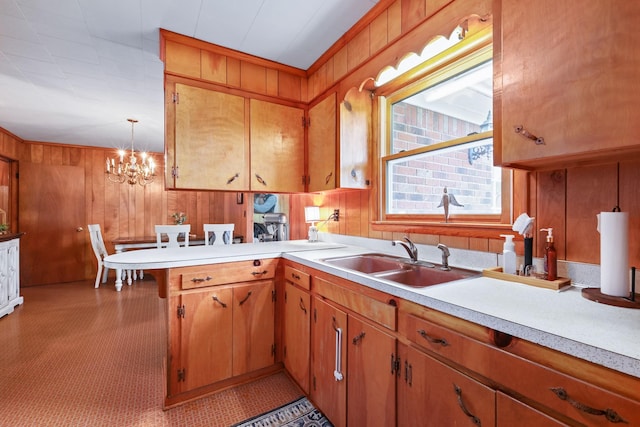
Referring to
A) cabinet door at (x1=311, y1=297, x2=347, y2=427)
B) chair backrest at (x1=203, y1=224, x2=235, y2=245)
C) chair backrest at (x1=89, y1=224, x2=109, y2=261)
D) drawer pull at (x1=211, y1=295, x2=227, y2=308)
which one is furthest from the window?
chair backrest at (x1=89, y1=224, x2=109, y2=261)

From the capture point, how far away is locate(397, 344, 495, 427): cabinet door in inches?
32.2

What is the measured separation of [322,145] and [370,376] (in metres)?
1.65

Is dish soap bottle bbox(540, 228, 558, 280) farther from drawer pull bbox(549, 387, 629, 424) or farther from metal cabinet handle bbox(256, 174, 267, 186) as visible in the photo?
metal cabinet handle bbox(256, 174, 267, 186)

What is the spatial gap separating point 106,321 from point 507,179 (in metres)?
3.80

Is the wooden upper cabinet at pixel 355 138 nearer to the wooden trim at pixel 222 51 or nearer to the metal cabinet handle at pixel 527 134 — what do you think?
the wooden trim at pixel 222 51

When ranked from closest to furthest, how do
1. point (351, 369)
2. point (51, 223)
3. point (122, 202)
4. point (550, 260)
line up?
point (550, 260), point (351, 369), point (51, 223), point (122, 202)

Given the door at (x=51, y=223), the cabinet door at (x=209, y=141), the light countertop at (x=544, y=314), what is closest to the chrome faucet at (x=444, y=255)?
the light countertop at (x=544, y=314)

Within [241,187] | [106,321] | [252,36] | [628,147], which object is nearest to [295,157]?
[241,187]

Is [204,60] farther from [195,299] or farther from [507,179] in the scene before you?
[507,179]

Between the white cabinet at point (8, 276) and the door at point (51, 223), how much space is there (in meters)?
1.33

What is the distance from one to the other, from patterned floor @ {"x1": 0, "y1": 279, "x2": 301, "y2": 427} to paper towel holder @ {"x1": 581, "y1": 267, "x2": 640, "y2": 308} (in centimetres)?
162

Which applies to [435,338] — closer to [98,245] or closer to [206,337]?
[206,337]

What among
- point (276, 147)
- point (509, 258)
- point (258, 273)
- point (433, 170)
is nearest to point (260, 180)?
point (276, 147)

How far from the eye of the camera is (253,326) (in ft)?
6.34
